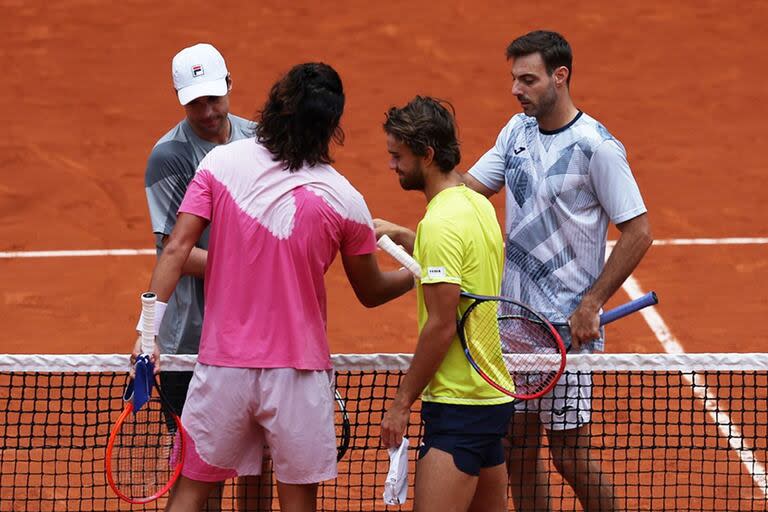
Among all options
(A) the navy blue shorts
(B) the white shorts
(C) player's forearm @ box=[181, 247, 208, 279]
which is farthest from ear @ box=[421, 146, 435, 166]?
(B) the white shorts

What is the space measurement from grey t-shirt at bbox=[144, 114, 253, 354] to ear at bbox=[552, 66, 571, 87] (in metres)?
1.17

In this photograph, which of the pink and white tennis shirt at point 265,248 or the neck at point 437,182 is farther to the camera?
the neck at point 437,182

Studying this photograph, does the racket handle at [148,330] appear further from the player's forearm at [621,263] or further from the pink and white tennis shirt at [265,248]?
the player's forearm at [621,263]

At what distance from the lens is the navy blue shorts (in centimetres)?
439

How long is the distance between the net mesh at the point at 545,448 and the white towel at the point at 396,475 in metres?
0.68

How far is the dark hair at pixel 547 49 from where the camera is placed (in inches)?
194

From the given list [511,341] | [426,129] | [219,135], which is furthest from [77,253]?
[426,129]

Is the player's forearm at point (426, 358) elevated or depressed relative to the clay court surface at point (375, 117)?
depressed

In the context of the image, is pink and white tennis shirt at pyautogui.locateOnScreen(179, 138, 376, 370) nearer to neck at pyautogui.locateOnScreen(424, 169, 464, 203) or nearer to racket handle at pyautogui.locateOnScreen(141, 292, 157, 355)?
racket handle at pyautogui.locateOnScreen(141, 292, 157, 355)

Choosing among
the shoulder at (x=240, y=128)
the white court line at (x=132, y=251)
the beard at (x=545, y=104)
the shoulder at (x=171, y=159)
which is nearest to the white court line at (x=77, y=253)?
the white court line at (x=132, y=251)

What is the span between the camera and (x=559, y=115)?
498 cm

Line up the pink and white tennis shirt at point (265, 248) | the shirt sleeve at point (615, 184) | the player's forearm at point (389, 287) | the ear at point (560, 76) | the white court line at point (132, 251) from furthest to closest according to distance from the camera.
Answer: the white court line at point (132, 251), the ear at point (560, 76), the shirt sleeve at point (615, 184), the player's forearm at point (389, 287), the pink and white tennis shirt at point (265, 248)

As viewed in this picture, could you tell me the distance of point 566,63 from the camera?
4.98 metres

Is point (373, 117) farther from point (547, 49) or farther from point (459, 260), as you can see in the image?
point (459, 260)
